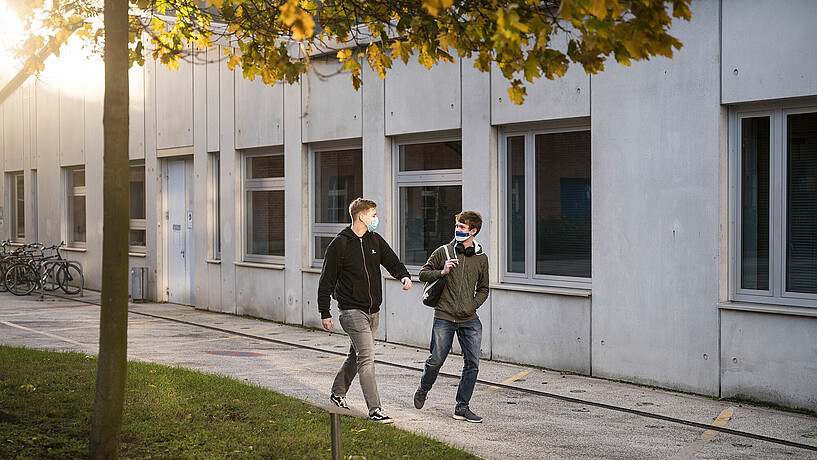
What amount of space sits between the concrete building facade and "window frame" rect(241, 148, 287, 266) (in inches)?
1.5

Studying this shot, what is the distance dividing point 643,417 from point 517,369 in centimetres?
284

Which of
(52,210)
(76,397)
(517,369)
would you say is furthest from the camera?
(52,210)

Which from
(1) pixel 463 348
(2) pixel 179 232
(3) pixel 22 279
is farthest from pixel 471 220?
(3) pixel 22 279

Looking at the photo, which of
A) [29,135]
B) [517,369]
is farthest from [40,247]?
[517,369]

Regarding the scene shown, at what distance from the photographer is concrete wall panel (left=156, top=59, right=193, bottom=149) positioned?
18.7m

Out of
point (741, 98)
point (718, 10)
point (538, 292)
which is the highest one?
point (718, 10)

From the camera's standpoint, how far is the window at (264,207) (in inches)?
650

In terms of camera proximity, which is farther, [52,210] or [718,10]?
[52,210]

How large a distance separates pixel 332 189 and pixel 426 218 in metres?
2.51

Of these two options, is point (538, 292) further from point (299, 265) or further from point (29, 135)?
point (29, 135)

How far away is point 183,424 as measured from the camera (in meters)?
7.04

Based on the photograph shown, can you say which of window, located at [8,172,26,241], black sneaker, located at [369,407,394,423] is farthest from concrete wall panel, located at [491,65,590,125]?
window, located at [8,172,26,241]

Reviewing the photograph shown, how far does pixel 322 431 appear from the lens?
23.4 ft

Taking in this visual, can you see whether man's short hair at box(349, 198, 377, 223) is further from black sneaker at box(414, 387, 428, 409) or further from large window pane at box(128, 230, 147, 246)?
large window pane at box(128, 230, 147, 246)
